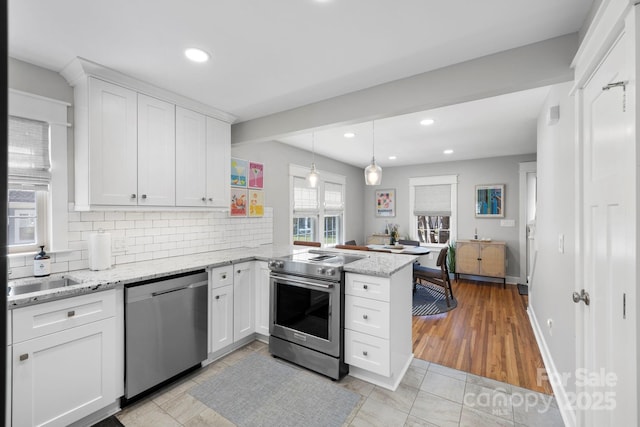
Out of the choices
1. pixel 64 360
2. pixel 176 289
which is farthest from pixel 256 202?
pixel 64 360

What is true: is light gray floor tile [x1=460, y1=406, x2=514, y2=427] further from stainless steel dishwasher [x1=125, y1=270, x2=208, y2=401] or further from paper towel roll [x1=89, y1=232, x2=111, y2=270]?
paper towel roll [x1=89, y1=232, x2=111, y2=270]

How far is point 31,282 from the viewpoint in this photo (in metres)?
1.95

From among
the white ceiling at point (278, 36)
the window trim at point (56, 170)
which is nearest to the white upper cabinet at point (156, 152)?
the white ceiling at point (278, 36)

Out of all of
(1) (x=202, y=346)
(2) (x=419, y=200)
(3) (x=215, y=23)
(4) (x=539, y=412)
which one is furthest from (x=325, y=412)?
(2) (x=419, y=200)

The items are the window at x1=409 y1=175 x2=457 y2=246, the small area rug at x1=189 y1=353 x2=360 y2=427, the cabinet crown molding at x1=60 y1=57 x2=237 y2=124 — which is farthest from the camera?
the window at x1=409 y1=175 x2=457 y2=246

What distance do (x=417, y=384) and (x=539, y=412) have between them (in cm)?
80

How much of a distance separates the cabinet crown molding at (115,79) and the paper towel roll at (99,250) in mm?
1183

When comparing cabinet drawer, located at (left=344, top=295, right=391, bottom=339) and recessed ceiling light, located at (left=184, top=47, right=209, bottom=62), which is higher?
recessed ceiling light, located at (left=184, top=47, right=209, bottom=62)

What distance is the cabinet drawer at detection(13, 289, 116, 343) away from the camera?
1563mm

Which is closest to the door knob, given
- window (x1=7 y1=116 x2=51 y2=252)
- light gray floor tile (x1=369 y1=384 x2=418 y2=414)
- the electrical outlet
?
the electrical outlet

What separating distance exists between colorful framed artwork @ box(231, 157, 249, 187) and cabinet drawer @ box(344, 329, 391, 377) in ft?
7.38

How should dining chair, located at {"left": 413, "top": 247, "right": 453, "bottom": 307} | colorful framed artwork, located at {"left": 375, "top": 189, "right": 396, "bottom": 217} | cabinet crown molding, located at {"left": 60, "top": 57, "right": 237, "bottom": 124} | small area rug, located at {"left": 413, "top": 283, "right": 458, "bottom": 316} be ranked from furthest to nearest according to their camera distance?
1. colorful framed artwork, located at {"left": 375, "top": 189, "right": 396, "bottom": 217}
2. dining chair, located at {"left": 413, "top": 247, "right": 453, "bottom": 307}
3. small area rug, located at {"left": 413, "top": 283, "right": 458, "bottom": 316}
4. cabinet crown molding, located at {"left": 60, "top": 57, "right": 237, "bottom": 124}

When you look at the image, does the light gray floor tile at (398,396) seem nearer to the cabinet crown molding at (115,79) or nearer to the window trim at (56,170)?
the window trim at (56,170)

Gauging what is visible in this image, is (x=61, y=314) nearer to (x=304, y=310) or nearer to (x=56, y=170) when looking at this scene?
(x=56, y=170)
